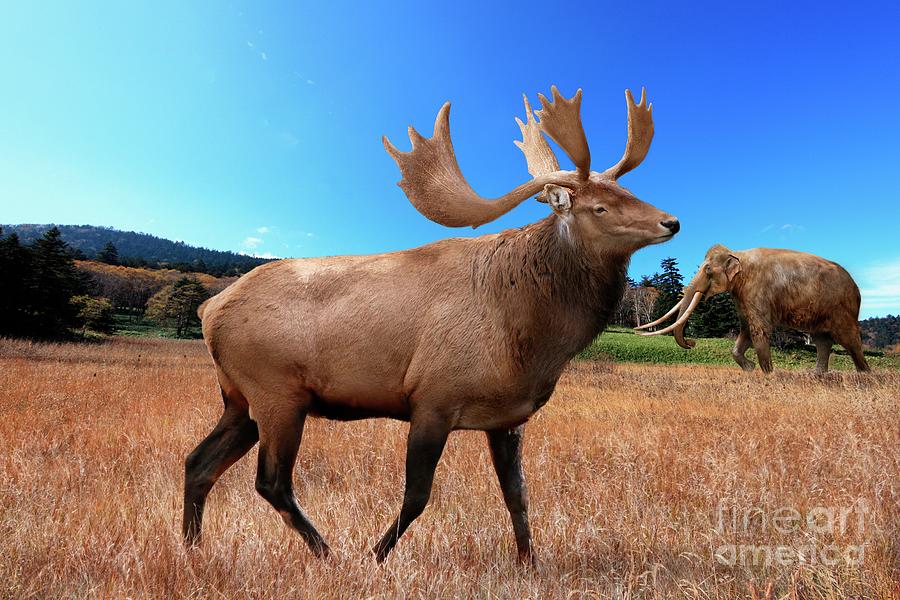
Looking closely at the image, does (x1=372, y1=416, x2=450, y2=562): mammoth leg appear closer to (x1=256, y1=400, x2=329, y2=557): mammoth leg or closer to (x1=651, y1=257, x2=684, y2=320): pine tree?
(x1=256, y1=400, x2=329, y2=557): mammoth leg

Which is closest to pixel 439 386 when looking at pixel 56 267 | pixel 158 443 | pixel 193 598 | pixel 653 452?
pixel 193 598

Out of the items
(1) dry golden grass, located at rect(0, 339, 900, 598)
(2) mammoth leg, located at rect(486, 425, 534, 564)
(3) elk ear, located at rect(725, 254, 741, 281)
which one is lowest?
(1) dry golden grass, located at rect(0, 339, 900, 598)

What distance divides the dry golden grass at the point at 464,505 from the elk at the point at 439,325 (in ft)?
0.99

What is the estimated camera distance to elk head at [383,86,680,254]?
8.01 feet

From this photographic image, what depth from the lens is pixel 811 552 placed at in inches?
102

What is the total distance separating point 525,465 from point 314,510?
196cm

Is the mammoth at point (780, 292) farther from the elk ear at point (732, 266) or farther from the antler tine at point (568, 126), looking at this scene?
the antler tine at point (568, 126)

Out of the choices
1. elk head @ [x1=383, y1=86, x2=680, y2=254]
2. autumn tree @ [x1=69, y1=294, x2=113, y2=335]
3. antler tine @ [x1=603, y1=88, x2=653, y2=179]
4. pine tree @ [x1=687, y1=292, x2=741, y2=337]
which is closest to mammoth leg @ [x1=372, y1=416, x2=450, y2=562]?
elk head @ [x1=383, y1=86, x2=680, y2=254]

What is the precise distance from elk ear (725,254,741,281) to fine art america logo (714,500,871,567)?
8412mm

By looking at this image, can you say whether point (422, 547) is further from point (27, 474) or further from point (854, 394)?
point (854, 394)

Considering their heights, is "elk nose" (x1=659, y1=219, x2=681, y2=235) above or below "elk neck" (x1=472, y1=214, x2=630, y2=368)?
above

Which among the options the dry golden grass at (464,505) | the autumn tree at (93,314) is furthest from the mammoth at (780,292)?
the autumn tree at (93,314)

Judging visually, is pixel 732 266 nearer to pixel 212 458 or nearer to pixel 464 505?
pixel 464 505

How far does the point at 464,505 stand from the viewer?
358cm
